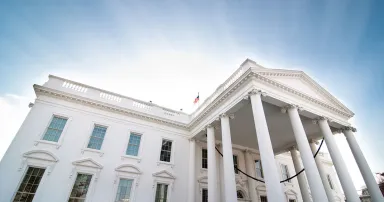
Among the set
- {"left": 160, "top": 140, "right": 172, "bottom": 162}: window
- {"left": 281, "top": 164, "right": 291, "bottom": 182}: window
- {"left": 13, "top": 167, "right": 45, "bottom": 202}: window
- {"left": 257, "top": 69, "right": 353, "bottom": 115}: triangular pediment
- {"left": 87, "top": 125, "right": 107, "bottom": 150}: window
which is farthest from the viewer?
{"left": 281, "top": 164, "right": 291, "bottom": 182}: window

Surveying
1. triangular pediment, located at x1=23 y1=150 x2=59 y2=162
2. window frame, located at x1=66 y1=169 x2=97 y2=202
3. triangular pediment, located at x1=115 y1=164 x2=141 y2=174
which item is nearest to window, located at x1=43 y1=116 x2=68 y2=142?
triangular pediment, located at x1=23 y1=150 x2=59 y2=162

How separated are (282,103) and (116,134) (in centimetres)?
1158

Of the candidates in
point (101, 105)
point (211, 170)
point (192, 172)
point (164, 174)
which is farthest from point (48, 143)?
point (211, 170)

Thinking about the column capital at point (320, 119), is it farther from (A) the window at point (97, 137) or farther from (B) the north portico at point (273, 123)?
(A) the window at point (97, 137)

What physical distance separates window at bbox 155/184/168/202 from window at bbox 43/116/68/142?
7497mm

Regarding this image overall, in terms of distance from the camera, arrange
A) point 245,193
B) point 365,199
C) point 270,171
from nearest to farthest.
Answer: point 270,171
point 245,193
point 365,199

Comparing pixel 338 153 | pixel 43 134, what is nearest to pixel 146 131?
pixel 43 134

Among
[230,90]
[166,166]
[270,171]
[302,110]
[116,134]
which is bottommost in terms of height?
[270,171]

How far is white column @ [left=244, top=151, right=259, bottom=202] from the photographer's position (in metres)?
16.8

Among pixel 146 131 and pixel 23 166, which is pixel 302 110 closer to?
pixel 146 131

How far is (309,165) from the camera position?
9.74 m

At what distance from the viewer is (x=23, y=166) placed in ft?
35.0

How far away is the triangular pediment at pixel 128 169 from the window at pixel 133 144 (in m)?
1.00

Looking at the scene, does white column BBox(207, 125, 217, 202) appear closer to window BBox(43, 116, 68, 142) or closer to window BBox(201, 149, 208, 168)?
window BBox(201, 149, 208, 168)
